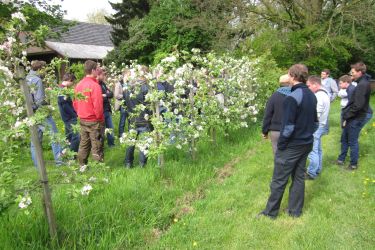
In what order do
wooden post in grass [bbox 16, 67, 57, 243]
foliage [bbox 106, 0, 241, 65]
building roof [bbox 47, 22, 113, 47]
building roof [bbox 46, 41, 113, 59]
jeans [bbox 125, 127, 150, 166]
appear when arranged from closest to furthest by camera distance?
wooden post in grass [bbox 16, 67, 57, 243], jeans [bbox 125, 127, 150, 166], foliage [bbox 106, 0, 241, 65], building roof [bbox 46, 41, 113, 59], building roof [bbox 47, 22, 113, 47]

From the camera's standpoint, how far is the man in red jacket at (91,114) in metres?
6.09

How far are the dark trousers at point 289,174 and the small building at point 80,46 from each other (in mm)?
24158

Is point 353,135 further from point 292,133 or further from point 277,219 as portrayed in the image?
point 277,219

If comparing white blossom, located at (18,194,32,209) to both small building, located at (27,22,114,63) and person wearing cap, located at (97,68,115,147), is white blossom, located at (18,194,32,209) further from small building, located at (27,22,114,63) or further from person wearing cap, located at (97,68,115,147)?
small building, located at (27,22,114,63)

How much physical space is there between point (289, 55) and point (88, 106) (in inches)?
551

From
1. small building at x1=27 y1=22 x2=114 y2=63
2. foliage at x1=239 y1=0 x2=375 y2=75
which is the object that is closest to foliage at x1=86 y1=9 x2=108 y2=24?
small building at x1=27 y1=22 x2=114 y2=63

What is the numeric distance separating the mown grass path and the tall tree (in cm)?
2202

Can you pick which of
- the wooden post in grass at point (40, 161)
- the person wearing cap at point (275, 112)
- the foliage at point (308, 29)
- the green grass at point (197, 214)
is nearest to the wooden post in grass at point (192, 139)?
the green grass at point (197, 214)

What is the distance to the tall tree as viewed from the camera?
25641 millimetres

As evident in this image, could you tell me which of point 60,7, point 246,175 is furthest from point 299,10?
point 246,175

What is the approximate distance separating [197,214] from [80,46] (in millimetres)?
32180

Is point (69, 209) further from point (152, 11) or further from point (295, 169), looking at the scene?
point (152, 11)

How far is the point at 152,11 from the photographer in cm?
2286

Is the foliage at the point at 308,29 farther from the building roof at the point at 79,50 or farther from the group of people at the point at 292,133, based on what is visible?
the building roof at the point at 79,50
